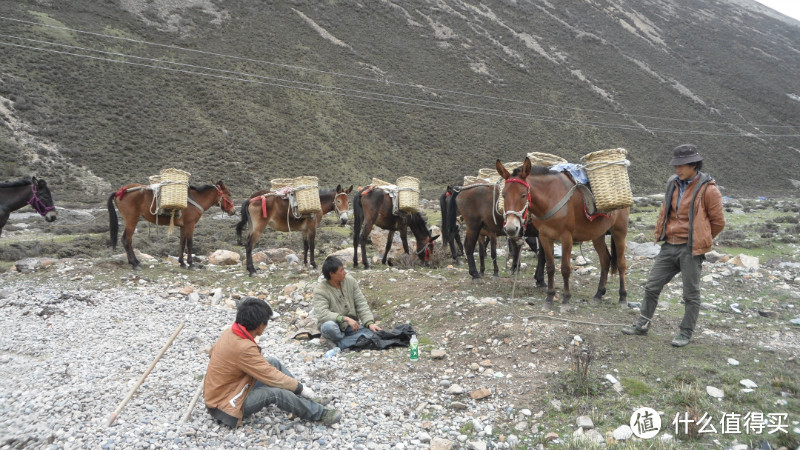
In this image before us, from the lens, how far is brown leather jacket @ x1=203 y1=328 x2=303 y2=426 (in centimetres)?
440

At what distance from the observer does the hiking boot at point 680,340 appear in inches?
220

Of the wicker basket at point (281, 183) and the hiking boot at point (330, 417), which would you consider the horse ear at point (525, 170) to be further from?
the wicker basket at point (281, 183)

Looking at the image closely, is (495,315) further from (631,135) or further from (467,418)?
(631,135)

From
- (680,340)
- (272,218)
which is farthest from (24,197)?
(680,340)

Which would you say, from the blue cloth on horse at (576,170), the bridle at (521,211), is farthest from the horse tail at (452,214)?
the bridle at (521,211)

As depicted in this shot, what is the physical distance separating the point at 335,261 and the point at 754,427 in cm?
477

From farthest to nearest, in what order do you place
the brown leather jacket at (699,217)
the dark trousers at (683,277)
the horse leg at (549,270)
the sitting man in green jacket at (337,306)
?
the horse leg at (549,270) → the sitting man in green jacket at (337,306) → the dark trousers at (683,277) → the brown leather jacket at (699,217)

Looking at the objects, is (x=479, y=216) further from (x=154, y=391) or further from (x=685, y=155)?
(x=154, y=391)

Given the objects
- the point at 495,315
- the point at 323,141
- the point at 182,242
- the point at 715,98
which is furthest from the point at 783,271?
the point at 715,98

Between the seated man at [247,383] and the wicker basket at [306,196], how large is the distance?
7170 millimetres

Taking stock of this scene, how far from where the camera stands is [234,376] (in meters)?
4.50

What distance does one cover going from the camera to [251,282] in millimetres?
10398

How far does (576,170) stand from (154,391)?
6.33m

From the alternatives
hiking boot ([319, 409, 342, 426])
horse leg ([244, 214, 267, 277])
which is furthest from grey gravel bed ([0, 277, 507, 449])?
horse leg ([244, 214, 267, 277])
